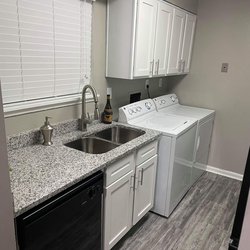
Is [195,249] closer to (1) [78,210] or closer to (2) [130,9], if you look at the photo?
(1) [78,210]

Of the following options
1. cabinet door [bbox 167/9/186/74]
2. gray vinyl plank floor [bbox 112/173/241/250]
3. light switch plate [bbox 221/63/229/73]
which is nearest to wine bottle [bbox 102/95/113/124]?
cabinet door [bbox 167/9/186/74]

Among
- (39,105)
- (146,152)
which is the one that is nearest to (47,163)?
(39,105)

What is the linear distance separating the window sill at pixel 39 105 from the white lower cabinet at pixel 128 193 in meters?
0.68

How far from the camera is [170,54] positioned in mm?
2709

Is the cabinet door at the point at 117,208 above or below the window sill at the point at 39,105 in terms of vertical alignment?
below

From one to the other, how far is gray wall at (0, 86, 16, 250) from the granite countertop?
0.39 feet

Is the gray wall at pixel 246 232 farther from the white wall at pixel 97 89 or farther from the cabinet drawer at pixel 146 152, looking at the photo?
the white wall at pixel 97 89

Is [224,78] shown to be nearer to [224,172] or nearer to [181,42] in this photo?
[181,42]

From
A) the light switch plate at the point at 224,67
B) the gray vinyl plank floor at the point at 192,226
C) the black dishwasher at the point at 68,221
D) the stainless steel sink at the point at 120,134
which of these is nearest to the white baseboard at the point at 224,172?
the gray vinyl plank floor at the point at 192,226

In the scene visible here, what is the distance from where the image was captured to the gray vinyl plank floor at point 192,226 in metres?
2.11

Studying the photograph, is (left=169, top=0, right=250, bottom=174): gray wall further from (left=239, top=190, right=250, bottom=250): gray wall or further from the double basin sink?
(left=239, top=190, right=250, bottom=250): gray wall

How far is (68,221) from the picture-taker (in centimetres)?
135

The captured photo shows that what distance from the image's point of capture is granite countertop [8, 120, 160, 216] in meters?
1.18

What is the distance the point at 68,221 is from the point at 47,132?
663 millimetres
